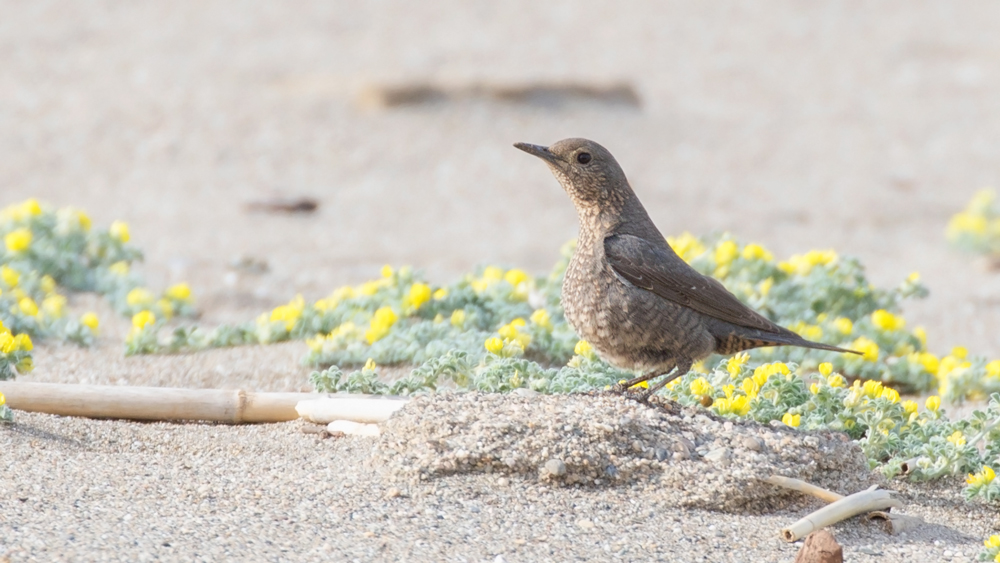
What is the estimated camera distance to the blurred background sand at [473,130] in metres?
8.78

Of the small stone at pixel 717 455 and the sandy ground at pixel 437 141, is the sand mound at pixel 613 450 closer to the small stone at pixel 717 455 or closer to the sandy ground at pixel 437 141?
the small stone at pixel 717 455

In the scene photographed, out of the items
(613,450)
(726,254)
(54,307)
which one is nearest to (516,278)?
(726,254)

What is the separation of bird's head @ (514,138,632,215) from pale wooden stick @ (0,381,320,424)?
126 centimetres

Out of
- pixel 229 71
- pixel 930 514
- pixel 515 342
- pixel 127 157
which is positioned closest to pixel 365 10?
pixel 229 71

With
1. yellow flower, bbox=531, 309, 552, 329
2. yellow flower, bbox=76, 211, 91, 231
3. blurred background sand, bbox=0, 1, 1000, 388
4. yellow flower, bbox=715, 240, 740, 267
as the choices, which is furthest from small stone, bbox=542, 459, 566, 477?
yellow flower, bbox=76, 211, 91, 231

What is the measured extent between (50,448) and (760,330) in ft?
8.23

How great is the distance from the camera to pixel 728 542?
3.60 meters

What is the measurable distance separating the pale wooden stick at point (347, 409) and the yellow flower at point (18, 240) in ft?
8.70

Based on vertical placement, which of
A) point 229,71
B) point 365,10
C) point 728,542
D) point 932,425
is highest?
point 365,10

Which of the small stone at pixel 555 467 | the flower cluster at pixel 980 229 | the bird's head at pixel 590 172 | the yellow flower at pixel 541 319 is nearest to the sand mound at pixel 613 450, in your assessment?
the small stone at pixel 555 467

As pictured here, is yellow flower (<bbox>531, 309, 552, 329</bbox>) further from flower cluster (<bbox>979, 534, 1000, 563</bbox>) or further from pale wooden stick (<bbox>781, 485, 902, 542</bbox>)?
flower cluster (<bbox>979, 534, 1000, 563</bbox>)

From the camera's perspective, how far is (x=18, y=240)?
249 inches

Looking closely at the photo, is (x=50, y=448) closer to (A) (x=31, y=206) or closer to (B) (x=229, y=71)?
(A) (x=31, y=206)

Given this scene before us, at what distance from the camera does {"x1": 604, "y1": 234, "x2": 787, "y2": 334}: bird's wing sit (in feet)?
14.0
